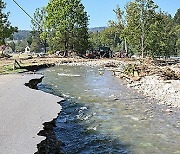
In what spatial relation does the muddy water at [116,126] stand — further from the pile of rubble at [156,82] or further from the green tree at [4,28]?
the green tree at [4,28]

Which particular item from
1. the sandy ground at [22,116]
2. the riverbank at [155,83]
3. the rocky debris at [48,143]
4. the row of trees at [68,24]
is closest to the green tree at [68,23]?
the row of trees at [68,24]

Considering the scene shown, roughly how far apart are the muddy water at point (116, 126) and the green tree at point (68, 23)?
144 ft

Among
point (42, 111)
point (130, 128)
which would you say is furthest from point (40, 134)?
point (130, 128)

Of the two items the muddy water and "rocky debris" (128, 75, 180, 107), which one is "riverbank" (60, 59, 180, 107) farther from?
the muddy water

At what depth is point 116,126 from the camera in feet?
40.4

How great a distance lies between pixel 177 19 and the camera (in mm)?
143500

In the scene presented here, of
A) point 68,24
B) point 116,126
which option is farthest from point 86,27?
point 116,126

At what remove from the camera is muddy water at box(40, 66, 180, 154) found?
1000 cm

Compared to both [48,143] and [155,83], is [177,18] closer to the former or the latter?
[155,83]

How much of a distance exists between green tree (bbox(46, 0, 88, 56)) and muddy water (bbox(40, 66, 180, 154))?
4375 cm

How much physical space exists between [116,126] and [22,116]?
3453 mm

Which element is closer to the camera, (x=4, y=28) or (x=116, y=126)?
(x=116, y=126)

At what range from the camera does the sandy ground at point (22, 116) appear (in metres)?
7.89

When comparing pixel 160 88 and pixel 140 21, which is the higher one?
pixel 140 21
